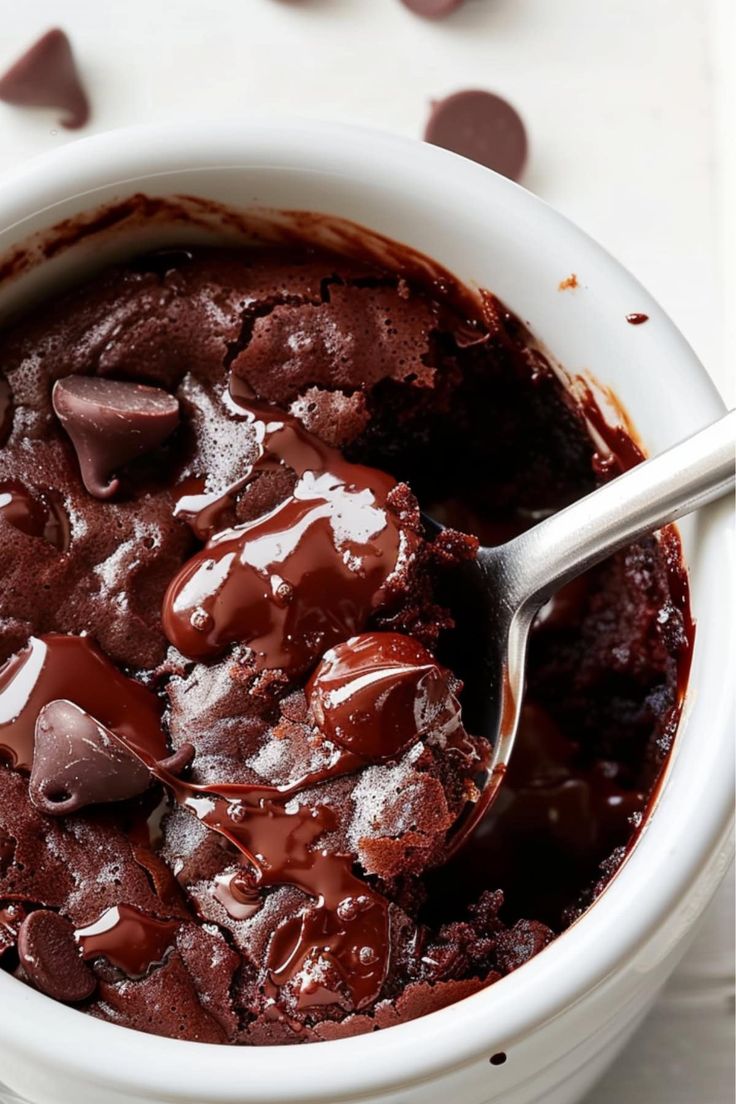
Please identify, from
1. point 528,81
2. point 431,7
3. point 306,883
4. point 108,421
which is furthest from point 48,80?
point 306,883

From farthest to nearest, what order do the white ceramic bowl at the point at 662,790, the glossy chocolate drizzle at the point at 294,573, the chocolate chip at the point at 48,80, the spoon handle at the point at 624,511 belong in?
1. the chocolate chip at the point at 48,80
2. the glossy chocolate drizzle at the point at 294,573
3. the spoon handle at the point at 624,511
4. the white ceramic bowl at the point at 662,790

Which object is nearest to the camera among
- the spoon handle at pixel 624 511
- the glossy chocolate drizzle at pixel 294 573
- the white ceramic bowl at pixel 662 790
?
the white ceramic bowl at pixel 662 790

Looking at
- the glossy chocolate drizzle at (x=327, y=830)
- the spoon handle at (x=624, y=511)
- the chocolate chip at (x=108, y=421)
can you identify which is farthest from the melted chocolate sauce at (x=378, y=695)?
the chocolate chip at (x=108, y=421)

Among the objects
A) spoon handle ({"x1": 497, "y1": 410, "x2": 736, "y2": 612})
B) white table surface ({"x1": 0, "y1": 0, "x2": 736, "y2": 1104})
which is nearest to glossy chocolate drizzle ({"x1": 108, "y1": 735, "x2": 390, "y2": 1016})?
spoon handle ({"x1": 497, "y1": 410, "x2": 736, "y2": 612})

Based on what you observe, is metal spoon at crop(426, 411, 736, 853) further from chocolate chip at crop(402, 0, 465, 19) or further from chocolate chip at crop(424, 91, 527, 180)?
chocolate chip at crop(402, 0, 465, 19)

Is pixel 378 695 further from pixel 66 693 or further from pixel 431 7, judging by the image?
pixel 431 7

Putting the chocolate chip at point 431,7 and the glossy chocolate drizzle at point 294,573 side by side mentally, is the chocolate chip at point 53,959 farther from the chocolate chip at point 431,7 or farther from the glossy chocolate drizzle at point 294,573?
the chocolate chip at point 431,7

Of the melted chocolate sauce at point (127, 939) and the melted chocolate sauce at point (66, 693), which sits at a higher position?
the melted chocolate sauce at point (66, 693)
